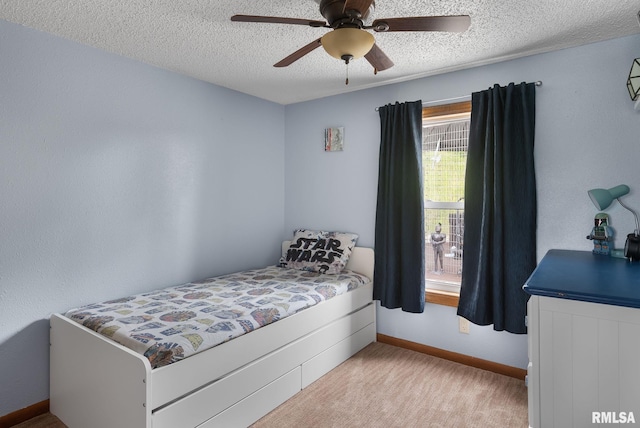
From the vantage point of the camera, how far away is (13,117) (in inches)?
82.1

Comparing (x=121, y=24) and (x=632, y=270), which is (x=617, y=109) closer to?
(x=632, y=270)

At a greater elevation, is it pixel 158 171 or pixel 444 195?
pixel 158 171

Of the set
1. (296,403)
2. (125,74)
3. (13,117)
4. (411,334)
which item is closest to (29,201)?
(13,117)

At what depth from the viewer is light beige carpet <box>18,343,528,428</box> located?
212 cm

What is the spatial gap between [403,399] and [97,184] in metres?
2.51

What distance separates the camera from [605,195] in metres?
2.15

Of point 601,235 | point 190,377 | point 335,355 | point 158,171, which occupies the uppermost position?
point 158,171

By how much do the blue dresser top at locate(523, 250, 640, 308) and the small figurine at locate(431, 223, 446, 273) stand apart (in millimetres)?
1088

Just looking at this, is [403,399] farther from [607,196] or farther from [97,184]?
[97,184]

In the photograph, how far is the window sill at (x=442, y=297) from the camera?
2.89 meters

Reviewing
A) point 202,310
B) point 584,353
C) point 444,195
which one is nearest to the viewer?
point 584,353

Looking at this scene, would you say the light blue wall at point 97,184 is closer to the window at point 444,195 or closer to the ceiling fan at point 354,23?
the ceiling fan at point 354,23

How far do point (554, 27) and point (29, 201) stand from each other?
329 centimetres

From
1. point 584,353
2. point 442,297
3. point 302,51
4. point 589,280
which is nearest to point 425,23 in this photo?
point 302,51
